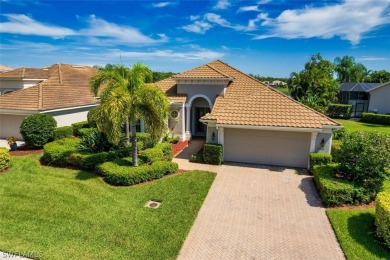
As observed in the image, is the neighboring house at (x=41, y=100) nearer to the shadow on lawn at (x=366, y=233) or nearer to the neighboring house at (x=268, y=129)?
the neighboring house at (x=268, y=129)

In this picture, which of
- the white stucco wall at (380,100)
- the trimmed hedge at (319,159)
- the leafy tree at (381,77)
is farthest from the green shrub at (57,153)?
the leafy tree at (381,77)

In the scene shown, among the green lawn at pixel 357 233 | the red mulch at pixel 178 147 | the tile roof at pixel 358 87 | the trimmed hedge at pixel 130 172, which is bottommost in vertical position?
the green lawn at pixel 357 233

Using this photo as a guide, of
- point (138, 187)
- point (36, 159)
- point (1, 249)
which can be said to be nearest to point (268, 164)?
point (138, 187)

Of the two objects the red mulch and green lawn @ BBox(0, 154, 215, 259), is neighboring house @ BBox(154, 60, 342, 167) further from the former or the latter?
green lawn @ BBox(0, 154, 215, 259)

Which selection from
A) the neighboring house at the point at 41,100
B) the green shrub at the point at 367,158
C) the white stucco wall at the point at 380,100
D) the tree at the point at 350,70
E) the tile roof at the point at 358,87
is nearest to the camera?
the green shrub at the point at 367,158

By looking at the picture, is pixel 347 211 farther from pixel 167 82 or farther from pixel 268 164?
pixel 167 82

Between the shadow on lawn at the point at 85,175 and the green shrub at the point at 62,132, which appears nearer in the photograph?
the shadow on lawn at the point at 85,175

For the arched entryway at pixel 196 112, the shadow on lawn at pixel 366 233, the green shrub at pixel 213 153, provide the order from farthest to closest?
the arched entryway at pixel 196 112
the green shrub at pixel 213 153
the shadow on lawn at pixel 366 233
